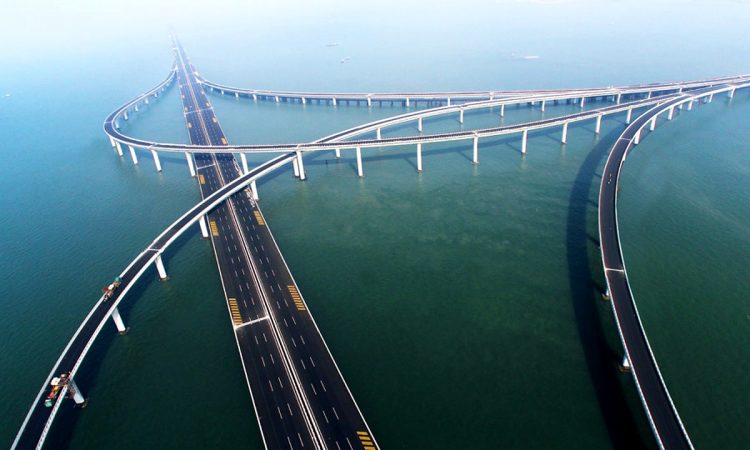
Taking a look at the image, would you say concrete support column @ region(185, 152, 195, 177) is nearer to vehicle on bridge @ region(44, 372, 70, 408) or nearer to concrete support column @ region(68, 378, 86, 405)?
concrete support column @ region(68, 378, 86, 405)

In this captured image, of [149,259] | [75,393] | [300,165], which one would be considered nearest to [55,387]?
[75,393]

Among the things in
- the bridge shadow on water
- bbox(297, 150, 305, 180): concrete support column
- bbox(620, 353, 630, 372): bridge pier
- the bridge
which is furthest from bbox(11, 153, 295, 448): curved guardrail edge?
bbox(620, 353, 630, 372): bridge pier

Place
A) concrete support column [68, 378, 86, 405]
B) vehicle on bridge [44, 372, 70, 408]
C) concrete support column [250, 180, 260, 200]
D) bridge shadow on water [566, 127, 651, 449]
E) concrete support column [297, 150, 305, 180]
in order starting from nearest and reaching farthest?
bridge shadow on water [566, 127, 651, 449] → vehicle on bridge [44, 372, 70, 408] → concrete support column [68, 378, 86, 405] → concrete support column [250, 180, 260, 200] → concrete support column [297, 150, 305, 180]

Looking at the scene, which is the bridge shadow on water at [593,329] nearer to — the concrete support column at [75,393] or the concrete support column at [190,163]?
the concrete support column at [75,393]

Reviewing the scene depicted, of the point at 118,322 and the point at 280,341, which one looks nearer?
the point at 280,341

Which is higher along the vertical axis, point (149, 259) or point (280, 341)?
point (149, 259)

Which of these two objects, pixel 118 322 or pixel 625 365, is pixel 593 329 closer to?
pixel 625 365
